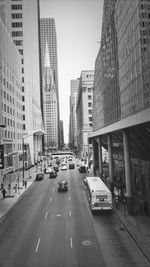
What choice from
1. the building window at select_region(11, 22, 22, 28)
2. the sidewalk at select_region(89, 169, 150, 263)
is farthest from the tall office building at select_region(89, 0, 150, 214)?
the building window at select_region(11, 22, 22, 28)

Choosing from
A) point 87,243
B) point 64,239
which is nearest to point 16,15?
point 64,239

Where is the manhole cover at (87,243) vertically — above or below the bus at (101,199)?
below

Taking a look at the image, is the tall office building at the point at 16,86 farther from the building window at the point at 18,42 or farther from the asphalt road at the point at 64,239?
the asphalt road at the point at 64,239

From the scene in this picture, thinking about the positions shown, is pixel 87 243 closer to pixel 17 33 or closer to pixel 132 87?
pixel 132 87

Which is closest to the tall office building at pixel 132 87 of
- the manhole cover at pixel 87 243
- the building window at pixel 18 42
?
the manhole cover at pixel 87 243

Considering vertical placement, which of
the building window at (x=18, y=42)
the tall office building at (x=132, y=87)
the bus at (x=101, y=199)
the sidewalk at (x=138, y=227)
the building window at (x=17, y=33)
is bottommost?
the sidewalk at (x=138, y=227)

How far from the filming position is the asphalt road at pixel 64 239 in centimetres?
1545

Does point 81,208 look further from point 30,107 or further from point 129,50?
point 30,107

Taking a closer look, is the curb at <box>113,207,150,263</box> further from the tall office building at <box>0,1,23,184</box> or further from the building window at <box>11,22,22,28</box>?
the building window at <box>11,22,22,28</box>

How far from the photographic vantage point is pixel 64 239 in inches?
758

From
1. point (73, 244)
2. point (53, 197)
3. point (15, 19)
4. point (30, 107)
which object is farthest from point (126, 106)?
point (15, 19)

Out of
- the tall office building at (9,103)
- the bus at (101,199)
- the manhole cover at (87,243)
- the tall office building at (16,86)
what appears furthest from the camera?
the tall office building at (16,86)

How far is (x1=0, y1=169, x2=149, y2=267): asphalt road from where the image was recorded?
50.7 ft

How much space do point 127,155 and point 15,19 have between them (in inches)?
3763
